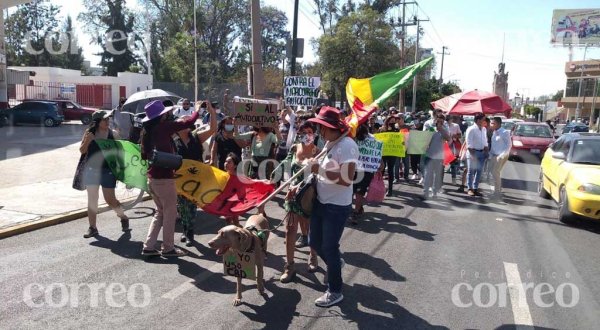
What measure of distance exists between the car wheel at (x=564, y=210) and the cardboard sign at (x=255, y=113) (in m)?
5.13

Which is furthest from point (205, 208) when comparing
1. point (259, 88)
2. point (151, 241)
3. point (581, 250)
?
point (259, 88)

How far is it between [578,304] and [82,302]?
16.1 feet

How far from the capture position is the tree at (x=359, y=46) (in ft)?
95.5

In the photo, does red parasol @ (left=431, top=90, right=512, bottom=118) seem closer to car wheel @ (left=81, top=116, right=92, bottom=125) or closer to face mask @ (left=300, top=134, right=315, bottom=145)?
face mask @ (left=300, top=134, right=315, bottom=145)

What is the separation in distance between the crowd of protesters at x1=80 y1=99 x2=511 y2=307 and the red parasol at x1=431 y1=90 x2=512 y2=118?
2.01 feet

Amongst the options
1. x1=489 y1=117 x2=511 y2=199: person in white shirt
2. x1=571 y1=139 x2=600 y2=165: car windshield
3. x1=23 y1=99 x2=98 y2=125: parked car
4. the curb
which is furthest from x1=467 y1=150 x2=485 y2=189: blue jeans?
x1=23 y1=99 x2=98 y2=125: parked car

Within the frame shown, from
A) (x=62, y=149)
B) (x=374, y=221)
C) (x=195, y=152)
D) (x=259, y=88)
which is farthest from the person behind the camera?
(x=62, y=149)

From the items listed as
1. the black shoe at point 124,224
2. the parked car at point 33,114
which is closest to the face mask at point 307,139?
the black shoe at point 124,224

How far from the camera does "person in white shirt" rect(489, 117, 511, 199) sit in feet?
33.4

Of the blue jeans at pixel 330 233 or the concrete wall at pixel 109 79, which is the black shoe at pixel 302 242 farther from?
the concrete wall at pixel 109 79

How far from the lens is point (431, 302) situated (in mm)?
4668

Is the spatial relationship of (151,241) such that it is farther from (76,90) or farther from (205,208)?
(76,90)

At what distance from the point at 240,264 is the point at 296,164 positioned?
1.88 metres

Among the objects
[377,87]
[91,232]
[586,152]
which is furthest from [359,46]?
[91,232]
